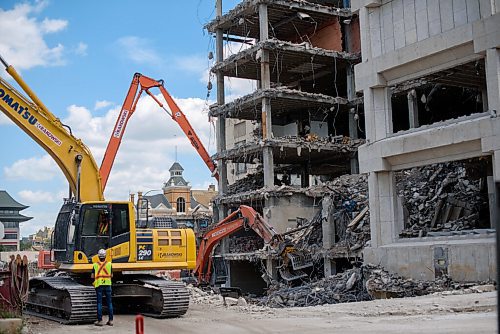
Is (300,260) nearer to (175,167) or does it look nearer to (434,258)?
(434,258)

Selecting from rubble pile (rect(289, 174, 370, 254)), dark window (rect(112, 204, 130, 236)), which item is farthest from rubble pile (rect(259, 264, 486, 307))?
dark window (rect(112, 204, 130, 236))

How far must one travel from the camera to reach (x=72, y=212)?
17109 mm

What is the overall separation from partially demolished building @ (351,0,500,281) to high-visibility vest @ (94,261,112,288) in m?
11.7

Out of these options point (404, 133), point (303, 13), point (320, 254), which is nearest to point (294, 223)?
point (320, 254)

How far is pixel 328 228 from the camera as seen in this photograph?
32062 millimetres

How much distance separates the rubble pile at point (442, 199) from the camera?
27516mm

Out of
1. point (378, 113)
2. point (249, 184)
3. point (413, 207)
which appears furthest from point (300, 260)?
point (249, 184)

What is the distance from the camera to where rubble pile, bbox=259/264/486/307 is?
22.5 metres

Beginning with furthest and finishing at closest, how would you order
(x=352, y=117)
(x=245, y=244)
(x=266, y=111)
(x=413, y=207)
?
(x=352, y=117) < (x=266, y=111) < (x=245, y=244) < (x=413, y=207)

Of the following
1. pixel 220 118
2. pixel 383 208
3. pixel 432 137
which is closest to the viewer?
pixel 432 137

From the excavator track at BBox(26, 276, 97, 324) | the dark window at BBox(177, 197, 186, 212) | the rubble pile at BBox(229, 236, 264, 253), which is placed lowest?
the excavator track at BBox(26, 276, 97, 324)

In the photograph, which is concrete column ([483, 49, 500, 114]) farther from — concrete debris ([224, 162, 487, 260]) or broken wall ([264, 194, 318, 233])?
broken wall ([264, 194, 318, 233])

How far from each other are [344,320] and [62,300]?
6.76 m

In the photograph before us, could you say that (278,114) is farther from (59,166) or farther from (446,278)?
(59,166)
